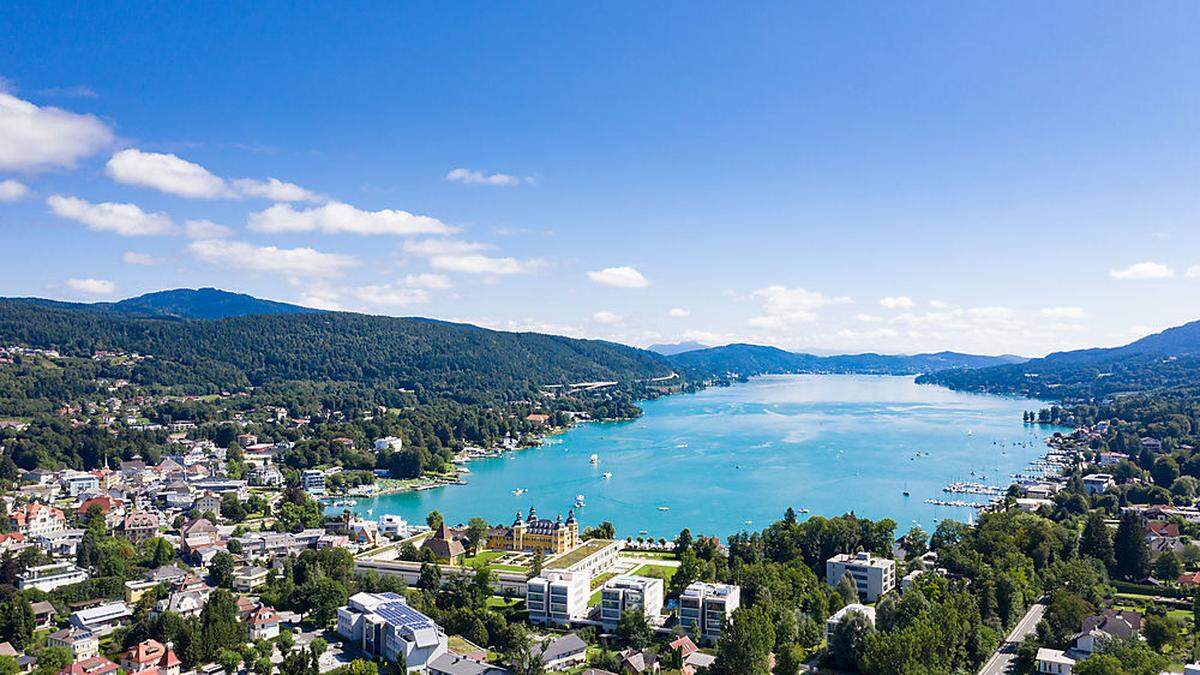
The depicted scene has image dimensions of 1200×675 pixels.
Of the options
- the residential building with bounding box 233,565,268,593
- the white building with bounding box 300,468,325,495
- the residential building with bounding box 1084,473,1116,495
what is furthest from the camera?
the white building with bounding box 300,468,325,495

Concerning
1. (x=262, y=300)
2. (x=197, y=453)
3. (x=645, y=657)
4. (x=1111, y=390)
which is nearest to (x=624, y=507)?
(x=645, y=657)

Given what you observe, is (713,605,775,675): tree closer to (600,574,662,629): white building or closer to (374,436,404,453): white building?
(600,574,662,629): white building

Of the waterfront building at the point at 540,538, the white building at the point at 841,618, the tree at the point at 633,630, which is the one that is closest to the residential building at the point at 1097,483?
the waterfront building at the point at 540,538

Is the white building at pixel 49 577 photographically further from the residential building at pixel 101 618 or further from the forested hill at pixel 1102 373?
the forested hill at pixel 1102 373

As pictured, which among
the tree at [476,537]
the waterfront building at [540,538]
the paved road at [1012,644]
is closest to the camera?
the paved road at [1012,644]

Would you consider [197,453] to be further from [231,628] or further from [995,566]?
[995,566]

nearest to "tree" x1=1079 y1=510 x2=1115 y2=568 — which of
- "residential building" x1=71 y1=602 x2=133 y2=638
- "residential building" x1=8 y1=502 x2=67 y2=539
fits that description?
"residential building" x1=71 y1=602 x2=133 y2=638
